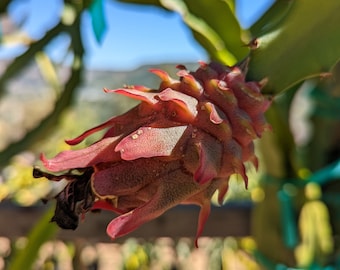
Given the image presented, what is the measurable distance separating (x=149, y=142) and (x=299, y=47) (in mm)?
154

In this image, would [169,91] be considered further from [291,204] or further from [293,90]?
[291,204]

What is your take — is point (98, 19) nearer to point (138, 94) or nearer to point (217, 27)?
point (217, 27)

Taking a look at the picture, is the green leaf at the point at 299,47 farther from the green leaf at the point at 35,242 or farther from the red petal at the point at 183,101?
the green leaf at the point at 35,242

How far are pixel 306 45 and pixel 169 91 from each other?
12 cm

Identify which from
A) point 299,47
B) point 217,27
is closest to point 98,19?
point 217,27

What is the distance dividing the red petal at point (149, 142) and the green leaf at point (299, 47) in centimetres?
10

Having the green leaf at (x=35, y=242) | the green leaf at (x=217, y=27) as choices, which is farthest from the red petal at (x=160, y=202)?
the green leaf at (x=35, y=242)

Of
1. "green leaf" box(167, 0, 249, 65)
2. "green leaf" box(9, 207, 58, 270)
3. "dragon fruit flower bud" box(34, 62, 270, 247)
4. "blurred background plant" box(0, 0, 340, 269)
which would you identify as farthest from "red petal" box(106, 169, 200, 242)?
"green leaf" box(9, 207, 58, 270)

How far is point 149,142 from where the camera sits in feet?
1.10

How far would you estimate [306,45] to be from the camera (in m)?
0.43

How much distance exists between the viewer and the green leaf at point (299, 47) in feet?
1.38

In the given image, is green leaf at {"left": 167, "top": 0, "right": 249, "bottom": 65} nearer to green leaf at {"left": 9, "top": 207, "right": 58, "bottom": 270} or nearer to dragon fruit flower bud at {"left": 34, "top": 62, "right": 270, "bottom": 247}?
dragon fruit flower bud at {"left": 34, "top": 62, "right": 270, "bottom": 247}

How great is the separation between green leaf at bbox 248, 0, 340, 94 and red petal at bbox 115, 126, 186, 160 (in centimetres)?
10

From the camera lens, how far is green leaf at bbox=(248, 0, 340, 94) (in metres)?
0.42
